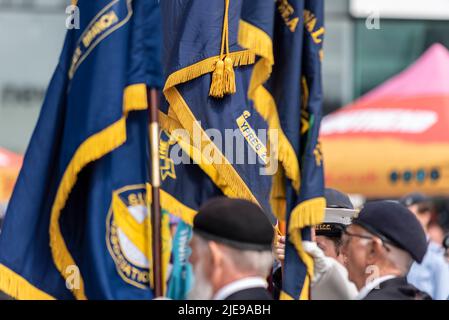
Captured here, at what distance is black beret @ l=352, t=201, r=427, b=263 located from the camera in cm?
337

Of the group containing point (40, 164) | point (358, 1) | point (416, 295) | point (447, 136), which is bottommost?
point (416, 295)

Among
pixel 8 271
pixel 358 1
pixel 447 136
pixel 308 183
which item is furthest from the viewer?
pixel 358 1

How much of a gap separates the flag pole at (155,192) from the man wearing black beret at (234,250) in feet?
4.87

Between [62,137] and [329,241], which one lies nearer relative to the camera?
[329,241]

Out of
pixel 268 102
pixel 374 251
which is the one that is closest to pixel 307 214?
pixel 268 102

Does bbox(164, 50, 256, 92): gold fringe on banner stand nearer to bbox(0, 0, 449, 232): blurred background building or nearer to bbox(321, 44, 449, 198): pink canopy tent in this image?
bbox(321, 44, 449, 198): pink canopy tent

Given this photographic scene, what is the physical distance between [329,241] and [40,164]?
1.31 m

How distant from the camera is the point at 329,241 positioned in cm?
441

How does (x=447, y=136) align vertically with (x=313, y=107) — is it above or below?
above

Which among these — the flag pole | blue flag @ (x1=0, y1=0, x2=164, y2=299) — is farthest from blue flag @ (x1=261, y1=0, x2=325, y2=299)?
blue flag @ (x1=0, y1=0, x2=164, y2=299)

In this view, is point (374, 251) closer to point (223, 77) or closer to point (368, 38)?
point (223, 77)

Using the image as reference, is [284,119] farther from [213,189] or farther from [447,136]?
[447,136]

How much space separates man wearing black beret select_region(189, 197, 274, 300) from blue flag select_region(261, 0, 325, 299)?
4.22 feet

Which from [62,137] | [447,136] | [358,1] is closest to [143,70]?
[62,137]
